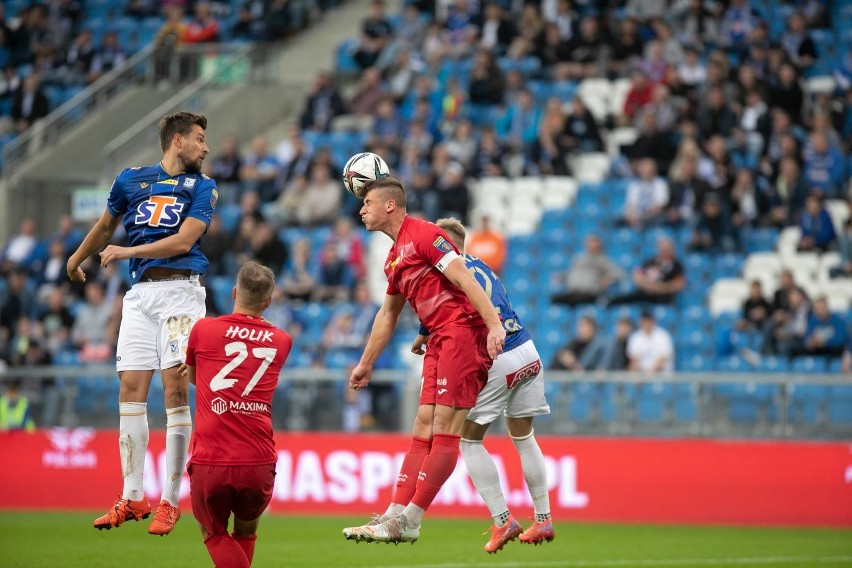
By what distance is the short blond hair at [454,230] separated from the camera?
10.3m

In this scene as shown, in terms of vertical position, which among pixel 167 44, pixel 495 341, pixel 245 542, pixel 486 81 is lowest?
pixel 245 542

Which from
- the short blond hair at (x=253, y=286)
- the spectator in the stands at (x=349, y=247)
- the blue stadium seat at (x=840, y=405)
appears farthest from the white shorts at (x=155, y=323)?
the spectator in the stands at (x=349, y=247)

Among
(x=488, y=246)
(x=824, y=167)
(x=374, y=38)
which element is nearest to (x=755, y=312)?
(x=824, y=167)

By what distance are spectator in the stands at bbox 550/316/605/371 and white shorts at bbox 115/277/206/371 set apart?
8837 millimetres

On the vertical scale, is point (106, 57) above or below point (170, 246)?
above

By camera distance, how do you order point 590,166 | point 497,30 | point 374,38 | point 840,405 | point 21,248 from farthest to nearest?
point 374,38 → point 497,30 → point 21,248 → point 590,166 → point 840,405

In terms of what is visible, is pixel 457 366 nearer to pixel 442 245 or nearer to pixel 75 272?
pixel 442 245

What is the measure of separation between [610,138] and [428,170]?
10.0 ft

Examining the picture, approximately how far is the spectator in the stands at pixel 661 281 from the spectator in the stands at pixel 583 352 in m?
1.35

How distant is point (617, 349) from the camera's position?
1811cm

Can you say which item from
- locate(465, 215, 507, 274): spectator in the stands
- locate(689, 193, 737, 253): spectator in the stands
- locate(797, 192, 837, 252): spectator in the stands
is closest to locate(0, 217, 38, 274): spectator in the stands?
locate(465, 215, 507, 274): spectator in the stands

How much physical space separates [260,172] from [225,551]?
615 inches

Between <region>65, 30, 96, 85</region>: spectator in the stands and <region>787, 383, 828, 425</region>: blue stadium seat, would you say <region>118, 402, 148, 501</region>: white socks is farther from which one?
<region>65, 30, 96, 85</region>: spectator in the stands

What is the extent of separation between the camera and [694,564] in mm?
12148
